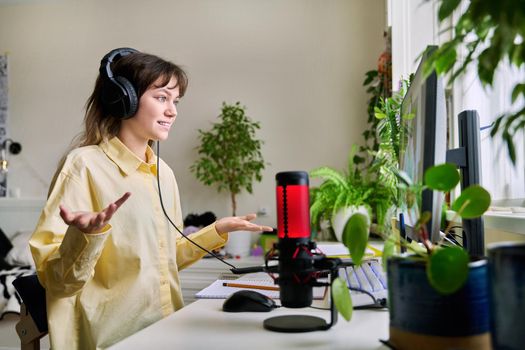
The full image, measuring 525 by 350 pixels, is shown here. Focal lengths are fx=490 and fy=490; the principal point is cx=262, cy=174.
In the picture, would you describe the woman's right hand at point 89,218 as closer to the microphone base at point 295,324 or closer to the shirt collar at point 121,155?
the microphone base at point 295,324

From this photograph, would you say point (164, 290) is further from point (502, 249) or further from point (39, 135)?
point (39, 135)

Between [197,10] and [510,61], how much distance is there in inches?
137

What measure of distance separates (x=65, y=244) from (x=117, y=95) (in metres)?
0.49

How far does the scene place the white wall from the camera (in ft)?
11.3

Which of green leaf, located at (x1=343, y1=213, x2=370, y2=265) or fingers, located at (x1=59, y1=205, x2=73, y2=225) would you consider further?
fingers, located at (x1=59, y1=205, x2=73, y2=225)

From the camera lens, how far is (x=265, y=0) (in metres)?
3.56

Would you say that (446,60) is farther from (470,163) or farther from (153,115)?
(153,115)

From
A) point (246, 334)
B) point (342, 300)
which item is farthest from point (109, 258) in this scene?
point (342, 300)

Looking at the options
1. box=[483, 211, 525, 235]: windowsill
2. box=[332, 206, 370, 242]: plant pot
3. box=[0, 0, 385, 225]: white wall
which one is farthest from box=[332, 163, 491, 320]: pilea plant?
box=[0, 0, 385, 225]: white wall

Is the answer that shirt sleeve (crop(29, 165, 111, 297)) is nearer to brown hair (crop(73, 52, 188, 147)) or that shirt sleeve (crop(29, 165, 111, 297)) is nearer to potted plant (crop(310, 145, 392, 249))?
brown hair (crop(73, 52, 188, 147))

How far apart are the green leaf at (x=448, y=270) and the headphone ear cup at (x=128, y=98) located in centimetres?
102

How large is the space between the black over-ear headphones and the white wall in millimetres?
2193

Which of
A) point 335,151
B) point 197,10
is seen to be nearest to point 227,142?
point 335,151

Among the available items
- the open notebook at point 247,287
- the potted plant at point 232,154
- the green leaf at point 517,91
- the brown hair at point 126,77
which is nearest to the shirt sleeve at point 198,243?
the open notebook at point 247,287
